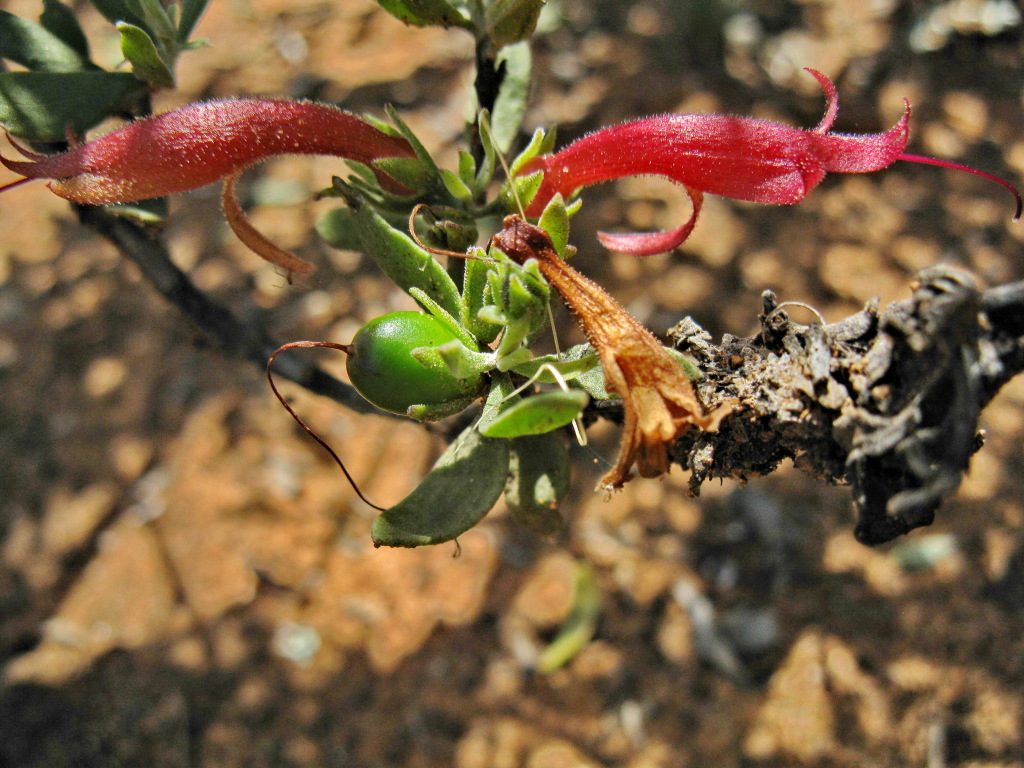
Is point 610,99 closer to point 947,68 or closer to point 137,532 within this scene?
point 947,68

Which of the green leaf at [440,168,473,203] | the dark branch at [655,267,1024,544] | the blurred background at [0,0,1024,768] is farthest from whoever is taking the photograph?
the blurred background at [0,0,1024,768]

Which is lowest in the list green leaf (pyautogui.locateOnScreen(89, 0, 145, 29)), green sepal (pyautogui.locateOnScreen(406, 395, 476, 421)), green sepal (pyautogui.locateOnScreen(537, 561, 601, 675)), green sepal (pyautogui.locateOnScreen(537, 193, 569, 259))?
green sepal (pyautogui.locateOnScreen(537, 561, 601, 675))

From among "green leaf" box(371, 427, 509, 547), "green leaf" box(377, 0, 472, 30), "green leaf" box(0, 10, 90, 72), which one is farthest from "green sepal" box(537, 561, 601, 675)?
"green leaf" box(0, 10, 90, 72)

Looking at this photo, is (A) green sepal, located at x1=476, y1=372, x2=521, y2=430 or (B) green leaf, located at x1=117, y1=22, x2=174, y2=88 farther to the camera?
(B) green leaf, located at x1=117, y1=22, x2=174, y2=88

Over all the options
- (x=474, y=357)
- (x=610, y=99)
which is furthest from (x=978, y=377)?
(x=610, y=99)

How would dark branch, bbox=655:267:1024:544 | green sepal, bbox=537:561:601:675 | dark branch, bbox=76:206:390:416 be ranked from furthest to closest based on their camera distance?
green sepal, bbox=537:561:601:675
dark branch, bbox=76:206:390:416
dark branch, bbox=655:267:1024:544

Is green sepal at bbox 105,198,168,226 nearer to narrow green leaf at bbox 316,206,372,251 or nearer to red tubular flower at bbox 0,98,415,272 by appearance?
red tubular flower at bbox 0,98,415,272

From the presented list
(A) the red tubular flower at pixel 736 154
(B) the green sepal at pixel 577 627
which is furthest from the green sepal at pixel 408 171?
(B) the green sepal at pixel 577 627

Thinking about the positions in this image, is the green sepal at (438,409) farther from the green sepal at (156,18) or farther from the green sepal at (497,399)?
the green sepal at (156,18)

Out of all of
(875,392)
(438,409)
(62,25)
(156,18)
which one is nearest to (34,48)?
(62,25)
